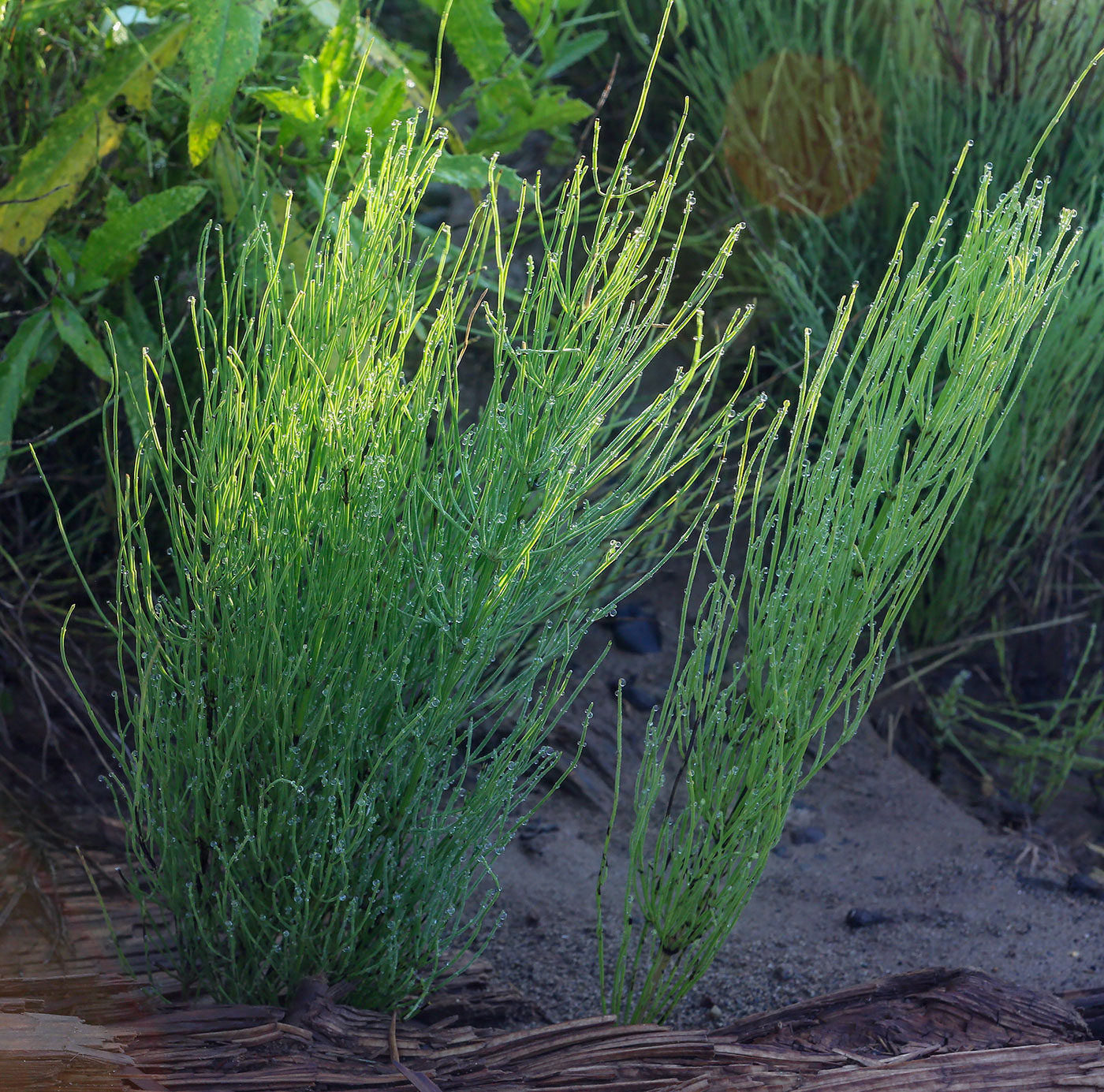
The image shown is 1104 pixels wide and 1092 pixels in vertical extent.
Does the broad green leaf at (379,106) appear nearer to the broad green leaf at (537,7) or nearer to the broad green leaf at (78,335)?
the broad green leaf at (537,7)

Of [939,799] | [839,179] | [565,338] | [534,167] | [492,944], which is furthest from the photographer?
[534,167]

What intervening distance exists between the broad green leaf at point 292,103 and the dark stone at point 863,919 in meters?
1.90

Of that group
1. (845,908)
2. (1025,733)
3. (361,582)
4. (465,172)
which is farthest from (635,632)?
(361,582)

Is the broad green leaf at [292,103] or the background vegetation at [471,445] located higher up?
the broad green leaf at [292,103]

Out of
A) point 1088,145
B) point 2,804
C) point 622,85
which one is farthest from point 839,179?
point 2,804

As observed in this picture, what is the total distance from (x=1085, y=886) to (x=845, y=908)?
553 millimetres

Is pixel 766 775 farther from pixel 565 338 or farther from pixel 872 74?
pixel 872 74

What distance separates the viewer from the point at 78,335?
206 cm

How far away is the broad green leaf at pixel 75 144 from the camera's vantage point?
2070mm

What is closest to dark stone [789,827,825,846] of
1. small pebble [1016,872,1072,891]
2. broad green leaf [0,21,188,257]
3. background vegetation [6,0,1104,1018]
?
background vegetation [6,0,1104,1018]

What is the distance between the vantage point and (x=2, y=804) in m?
2.05

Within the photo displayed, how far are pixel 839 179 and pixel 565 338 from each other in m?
2.22

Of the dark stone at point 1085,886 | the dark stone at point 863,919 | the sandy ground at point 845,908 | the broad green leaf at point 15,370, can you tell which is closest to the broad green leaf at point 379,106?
the broad green leaf at point 15,370

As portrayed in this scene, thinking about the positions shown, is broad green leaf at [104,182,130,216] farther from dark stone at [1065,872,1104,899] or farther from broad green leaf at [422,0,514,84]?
dark stone at [1065,872,1104,899]
